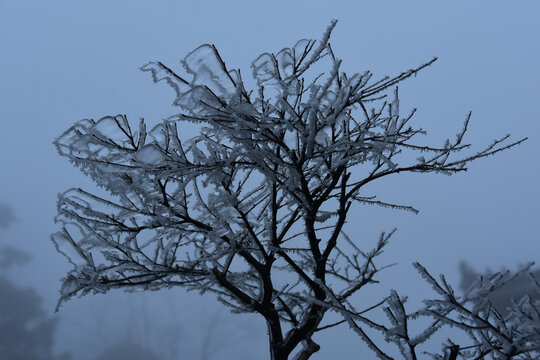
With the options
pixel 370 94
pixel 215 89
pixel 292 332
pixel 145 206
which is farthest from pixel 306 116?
pixel 292 332

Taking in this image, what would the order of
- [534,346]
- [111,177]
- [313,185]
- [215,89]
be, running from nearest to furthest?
1. [534,346]
2. [215,89]
3. [111,177]
4. [313,185]

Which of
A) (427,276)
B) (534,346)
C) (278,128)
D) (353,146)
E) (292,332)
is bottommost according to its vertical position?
(534,346)

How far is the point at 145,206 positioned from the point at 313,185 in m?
Answer: 1.81

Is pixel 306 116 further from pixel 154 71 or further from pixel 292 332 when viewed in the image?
pixel 292 332

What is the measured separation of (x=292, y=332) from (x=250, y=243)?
1037 millimetres

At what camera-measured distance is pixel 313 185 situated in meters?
4.20

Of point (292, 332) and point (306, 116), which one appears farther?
point (292, 332)

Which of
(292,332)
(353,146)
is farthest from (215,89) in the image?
(292,332)

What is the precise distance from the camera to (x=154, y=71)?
2.90m

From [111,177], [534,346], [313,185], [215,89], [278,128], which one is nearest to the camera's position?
[534,346]

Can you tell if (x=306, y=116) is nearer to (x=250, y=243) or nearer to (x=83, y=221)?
(x=250, y=243)

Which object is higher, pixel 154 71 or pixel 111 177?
pixel 154 71

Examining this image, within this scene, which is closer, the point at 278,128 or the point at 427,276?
the point at 427,276

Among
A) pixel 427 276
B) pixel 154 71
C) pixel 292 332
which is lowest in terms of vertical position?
pixel 427 276
